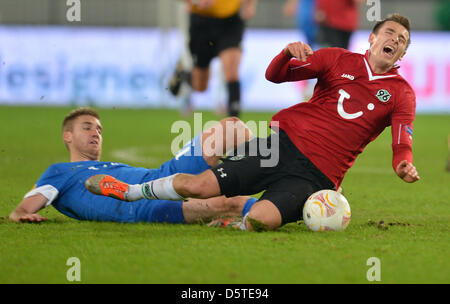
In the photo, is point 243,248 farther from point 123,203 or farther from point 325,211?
point 123,203

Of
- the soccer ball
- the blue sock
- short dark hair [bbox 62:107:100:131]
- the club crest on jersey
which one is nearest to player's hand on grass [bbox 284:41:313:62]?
the club crest on jersey

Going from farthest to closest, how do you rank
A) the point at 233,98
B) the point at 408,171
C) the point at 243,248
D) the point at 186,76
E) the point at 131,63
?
1. the point at 131,63
2. the point at 186,76
3. the point at 233,98
4. the point at 408,171
5. the point at 243,248

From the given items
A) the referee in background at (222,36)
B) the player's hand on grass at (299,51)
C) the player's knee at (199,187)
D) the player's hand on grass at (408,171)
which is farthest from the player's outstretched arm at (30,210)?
the referee in background at (222,36)

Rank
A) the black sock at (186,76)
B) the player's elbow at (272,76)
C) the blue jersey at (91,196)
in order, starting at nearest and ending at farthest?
1. the player's elbow at (272,76)
2. the blue jersey at (91,196)
3. the black sock at (186,76)

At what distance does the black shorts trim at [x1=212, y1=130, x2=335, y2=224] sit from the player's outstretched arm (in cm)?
104

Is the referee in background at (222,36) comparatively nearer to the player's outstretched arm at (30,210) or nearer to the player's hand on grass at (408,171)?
the player's outstretched arm at (30,210)

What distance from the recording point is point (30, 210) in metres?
4.36

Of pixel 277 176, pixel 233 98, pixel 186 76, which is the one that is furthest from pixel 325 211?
pixel 186 76

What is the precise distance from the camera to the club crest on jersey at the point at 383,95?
432 centimetres

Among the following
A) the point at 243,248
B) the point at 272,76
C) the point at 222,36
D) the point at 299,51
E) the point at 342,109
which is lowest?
the point at 243,248

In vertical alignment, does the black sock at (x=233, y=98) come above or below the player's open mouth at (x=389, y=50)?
below

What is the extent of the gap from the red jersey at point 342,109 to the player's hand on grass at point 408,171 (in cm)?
24

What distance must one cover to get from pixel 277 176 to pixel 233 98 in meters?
4.64

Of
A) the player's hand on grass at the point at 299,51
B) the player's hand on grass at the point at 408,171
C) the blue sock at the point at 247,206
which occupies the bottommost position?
the blue sock at the point at 247,206
